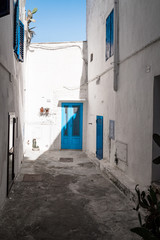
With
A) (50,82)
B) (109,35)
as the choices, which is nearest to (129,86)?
(109,35)

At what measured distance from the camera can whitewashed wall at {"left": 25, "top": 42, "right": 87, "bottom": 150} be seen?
39.8ft

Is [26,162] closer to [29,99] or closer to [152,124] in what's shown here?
[29,99]

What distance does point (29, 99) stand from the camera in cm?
1211

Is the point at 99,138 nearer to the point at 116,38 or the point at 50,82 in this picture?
the point at 116,38

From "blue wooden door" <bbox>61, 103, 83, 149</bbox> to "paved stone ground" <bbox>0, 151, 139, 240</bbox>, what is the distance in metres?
4.30

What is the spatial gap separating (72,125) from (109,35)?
5.66m

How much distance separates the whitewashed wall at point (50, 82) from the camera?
12.1 m

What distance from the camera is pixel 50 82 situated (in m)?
12.2

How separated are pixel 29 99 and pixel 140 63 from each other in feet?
25.8

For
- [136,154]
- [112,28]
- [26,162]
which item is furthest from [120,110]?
[26,162]

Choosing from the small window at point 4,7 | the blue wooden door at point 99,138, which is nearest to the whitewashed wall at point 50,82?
the blue wooden door at point 99,138

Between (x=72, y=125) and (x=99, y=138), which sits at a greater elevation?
(x=72, y=125)

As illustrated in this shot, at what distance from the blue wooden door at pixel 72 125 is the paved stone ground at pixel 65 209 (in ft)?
14.1

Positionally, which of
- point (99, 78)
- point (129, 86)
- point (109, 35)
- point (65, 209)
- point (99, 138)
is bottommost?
point (65, 209)
